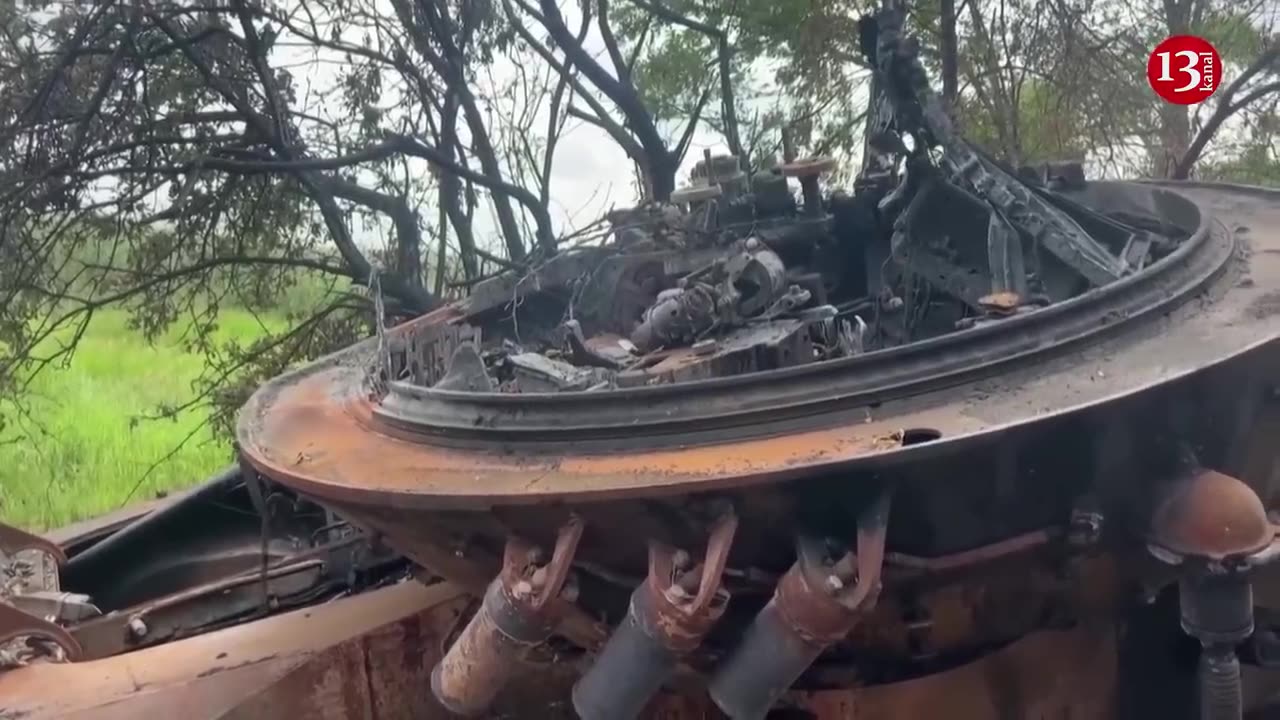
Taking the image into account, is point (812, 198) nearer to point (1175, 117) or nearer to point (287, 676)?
point (287, 676)

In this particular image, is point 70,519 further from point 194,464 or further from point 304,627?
point 304,627

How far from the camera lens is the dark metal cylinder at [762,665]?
1724 mm

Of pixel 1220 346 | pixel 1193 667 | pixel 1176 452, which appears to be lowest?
pixel 1193 667

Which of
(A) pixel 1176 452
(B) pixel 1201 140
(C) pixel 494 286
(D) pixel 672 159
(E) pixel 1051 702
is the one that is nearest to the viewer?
(A) pixel 1176 452

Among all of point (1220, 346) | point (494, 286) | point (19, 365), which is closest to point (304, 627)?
point (494, 286)

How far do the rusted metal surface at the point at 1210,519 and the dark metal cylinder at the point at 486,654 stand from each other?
0.93 metres

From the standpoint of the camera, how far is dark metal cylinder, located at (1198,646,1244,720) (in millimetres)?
1894

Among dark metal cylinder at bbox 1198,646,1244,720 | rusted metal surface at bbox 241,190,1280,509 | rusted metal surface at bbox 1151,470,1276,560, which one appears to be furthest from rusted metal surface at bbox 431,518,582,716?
dark metal cylinder at bbox 1198,646,1244,720

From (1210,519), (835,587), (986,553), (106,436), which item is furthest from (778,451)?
(106,436)

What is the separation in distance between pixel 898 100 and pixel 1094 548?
1204 millimetres

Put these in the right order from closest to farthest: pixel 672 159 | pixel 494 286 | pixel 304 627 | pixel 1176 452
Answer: pixel 1176 452 < pixel 304 627 < pixel 494 286 < pixel 672 159

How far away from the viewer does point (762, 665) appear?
1.75 meters

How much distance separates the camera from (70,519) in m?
6.92

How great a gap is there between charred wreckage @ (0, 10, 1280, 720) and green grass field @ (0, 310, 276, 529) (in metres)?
4.33
